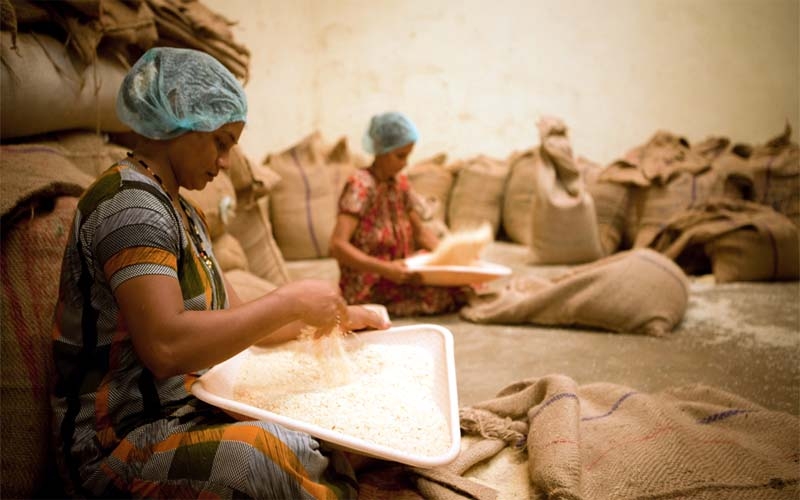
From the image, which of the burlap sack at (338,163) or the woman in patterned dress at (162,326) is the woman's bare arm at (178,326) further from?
the burlap sack at (338,163)

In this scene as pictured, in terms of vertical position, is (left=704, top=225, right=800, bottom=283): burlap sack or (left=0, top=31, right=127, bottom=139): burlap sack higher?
(left=0, top=31, right=127, bottom=139): burlap sack

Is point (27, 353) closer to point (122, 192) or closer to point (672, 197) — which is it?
point (122, 192)

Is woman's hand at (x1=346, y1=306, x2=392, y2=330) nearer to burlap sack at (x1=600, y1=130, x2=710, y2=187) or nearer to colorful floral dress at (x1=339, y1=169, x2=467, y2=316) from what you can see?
colorful floral dress at (x1=339, y1=169, x2=467, y2=316)

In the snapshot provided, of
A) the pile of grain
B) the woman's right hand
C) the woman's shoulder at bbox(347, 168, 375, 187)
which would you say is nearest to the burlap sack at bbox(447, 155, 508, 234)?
the woman's shoulder at bbox(347, 168, 375, 187)

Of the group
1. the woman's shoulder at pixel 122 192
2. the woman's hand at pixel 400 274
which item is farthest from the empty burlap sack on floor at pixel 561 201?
the woman's shoulder at pixel 122 192

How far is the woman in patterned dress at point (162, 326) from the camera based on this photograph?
0.98 m

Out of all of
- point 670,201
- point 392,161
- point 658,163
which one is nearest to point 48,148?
point 392,161

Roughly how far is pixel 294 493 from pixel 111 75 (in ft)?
5.69

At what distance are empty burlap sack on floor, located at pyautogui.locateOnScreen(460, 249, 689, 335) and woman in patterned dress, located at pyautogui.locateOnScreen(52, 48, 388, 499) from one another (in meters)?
1.61

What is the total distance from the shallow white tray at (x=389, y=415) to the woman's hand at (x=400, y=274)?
115cm

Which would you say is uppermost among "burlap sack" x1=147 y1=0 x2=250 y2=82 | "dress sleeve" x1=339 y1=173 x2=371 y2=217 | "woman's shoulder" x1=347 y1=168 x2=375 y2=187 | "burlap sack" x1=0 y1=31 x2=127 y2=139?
"burlap sack" x1=147 y1=0 x2=250 y2=82

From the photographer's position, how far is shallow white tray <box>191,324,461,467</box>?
3.11 feet

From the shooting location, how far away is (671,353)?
7.22 feet

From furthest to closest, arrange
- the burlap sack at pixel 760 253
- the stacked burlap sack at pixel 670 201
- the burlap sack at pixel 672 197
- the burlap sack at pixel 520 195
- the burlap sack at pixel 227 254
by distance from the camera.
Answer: the burlap sack at pixel 520 195
the burlap sack at pixel 672 197
the stacked burlap sack at pixel 670 201
the burlap sack at pixel 760 253
the burlap sack at pixel 227 254
